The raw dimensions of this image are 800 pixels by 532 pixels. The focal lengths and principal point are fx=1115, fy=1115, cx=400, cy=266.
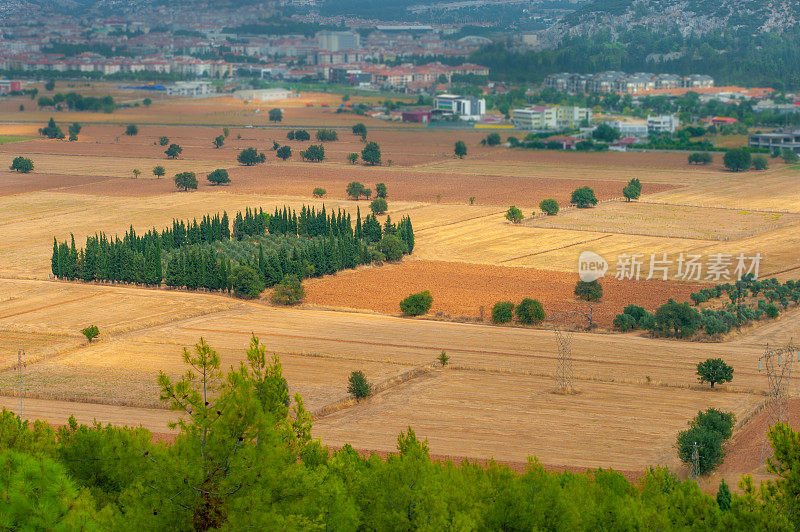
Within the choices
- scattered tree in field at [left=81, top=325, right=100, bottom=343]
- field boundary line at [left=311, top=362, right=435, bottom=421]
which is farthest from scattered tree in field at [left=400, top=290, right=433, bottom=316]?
scattered tree in field at [left=81, top=325, right=100, bottom=343]

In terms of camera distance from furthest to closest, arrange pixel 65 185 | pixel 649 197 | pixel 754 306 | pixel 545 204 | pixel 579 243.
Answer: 1. pixel 65 185
2. pixel 649 197
3. pixel 545 204
4. pixel 579 243
5. pixel 754 306

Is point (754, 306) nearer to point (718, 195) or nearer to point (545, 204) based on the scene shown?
point (545, 204)

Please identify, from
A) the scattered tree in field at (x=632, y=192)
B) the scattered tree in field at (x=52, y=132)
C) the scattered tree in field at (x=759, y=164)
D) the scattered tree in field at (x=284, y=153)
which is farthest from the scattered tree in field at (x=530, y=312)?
the scattered tree in field at (x=52, y=132)

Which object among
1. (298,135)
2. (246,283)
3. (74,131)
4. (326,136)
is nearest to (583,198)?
(246,283)

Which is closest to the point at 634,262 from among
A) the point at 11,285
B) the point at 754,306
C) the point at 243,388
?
the point at 754,306

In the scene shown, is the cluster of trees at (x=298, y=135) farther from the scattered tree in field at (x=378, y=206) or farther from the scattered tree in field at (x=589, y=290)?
the scattered tree in field at (x=589, y=290)

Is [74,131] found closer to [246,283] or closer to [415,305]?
[246,283]
